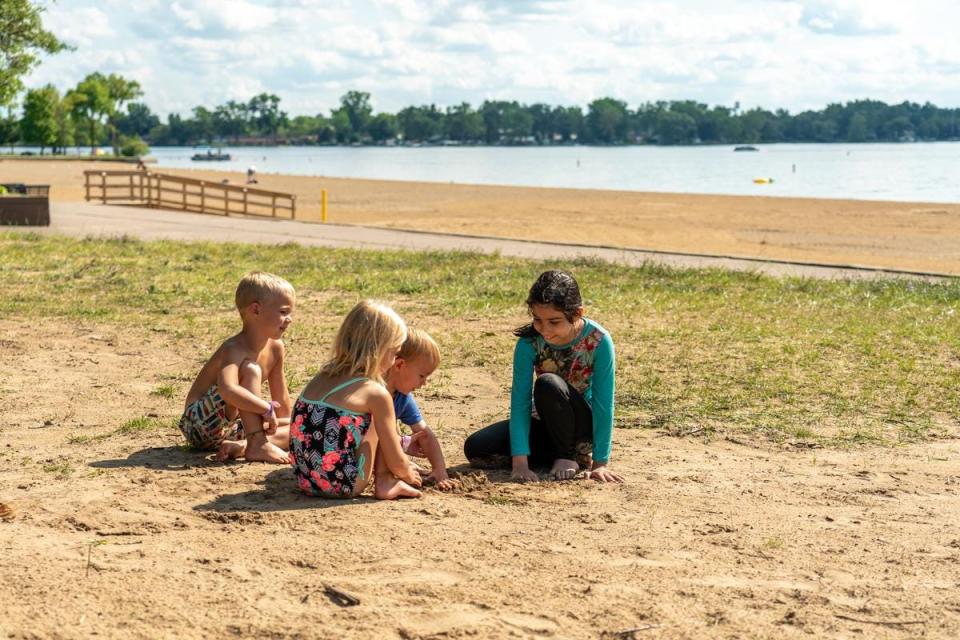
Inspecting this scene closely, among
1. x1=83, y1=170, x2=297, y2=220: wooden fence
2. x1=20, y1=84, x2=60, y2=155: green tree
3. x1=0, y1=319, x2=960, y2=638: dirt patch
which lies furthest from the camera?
x1=20, y1=84, x2=60, y2=155: green tree

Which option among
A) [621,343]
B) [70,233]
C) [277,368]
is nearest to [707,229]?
[70,233]

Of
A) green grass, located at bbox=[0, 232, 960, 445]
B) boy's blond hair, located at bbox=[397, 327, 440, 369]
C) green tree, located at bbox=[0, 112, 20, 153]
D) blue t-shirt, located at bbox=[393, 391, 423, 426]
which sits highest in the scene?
green tree, located at bbox=[0, 112, 20, 153]

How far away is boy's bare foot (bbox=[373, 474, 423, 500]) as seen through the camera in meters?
5.10

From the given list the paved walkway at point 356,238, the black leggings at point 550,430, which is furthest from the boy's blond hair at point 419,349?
the paved walkway at point 356,238

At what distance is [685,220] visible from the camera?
3644 centimetres

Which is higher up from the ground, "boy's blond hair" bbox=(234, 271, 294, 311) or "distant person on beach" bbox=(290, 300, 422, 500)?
"boy's blond hair" bbox=(234, 271, 294, 311)

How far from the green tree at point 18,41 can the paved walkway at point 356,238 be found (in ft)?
9.89

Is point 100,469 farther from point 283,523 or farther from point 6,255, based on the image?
point 6,255

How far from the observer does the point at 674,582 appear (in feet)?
13.4

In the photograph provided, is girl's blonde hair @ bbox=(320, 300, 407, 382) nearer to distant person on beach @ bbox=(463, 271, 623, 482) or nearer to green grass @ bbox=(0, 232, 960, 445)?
distant person on beach @ bbox=(463, 271, 623, 482)

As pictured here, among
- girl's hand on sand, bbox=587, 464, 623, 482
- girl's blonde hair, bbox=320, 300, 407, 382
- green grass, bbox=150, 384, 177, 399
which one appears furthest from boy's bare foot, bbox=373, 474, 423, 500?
green grass, bbox=150, 384, 177, 399

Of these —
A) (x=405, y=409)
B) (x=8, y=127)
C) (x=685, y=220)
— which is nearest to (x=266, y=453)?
(x=405, y=409)

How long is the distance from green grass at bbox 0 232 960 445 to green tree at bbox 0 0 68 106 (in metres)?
8.54

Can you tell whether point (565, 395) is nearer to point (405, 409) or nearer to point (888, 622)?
point (405, 409)
